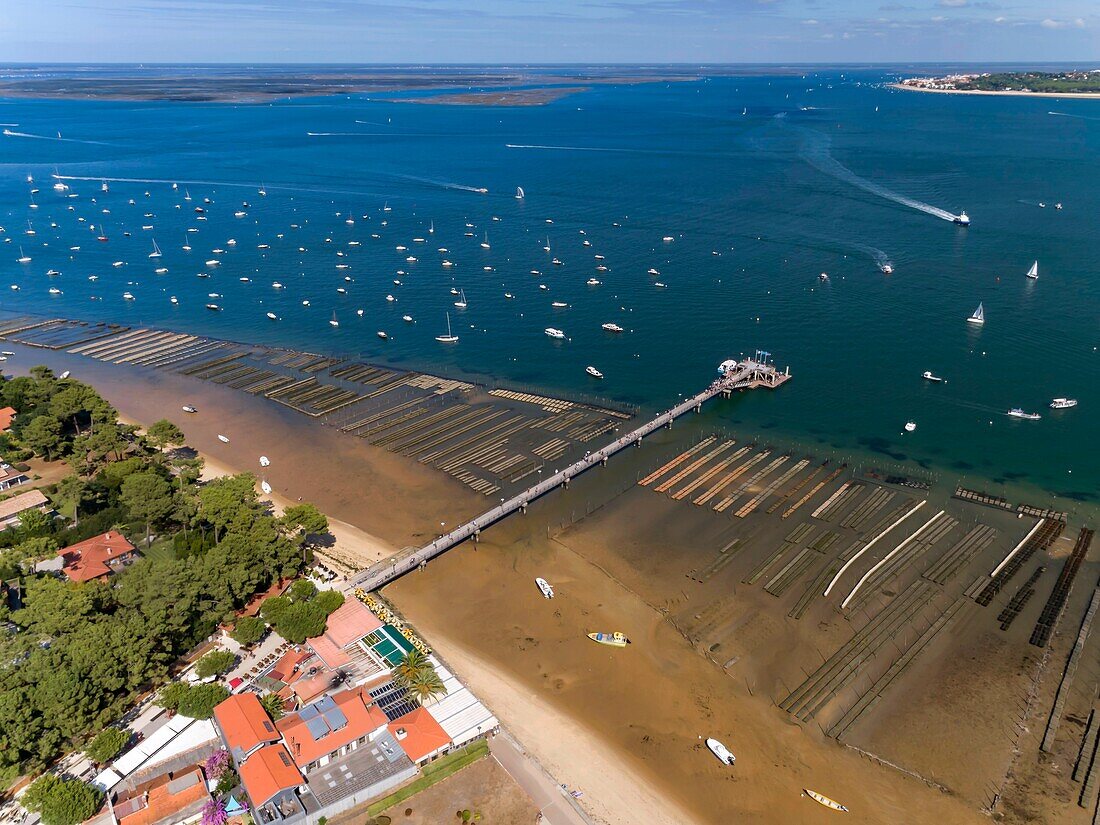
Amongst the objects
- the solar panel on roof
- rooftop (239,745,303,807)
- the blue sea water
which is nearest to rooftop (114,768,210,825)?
rooftop (239,745,303,807)

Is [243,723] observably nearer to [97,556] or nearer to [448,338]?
[97,556]

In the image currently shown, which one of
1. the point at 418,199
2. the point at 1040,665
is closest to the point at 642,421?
the point at 1040,665

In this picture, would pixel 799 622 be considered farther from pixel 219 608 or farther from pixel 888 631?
pixel 219 608

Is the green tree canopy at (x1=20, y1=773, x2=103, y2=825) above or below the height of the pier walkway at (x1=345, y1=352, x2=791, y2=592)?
above

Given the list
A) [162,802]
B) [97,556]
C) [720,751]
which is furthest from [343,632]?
[720,751]

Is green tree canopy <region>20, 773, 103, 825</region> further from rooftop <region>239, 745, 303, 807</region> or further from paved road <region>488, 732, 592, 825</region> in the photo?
paved road <region>488, 732, 592, 825</region>

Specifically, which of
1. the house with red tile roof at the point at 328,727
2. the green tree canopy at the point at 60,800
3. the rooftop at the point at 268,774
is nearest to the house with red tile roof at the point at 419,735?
the house with red tile roof at the point at 328,727
